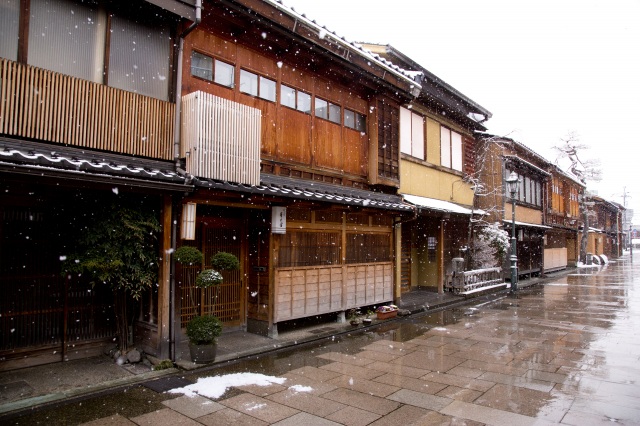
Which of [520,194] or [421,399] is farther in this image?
[520,194]

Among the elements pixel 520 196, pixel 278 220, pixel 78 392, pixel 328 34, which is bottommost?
pixel 78 392

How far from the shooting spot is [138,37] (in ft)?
27.5

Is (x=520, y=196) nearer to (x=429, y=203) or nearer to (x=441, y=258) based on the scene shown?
(x=441, y=258)

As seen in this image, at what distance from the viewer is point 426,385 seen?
24.2 ft

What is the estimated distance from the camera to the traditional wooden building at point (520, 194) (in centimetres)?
2395

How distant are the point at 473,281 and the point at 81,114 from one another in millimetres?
17540

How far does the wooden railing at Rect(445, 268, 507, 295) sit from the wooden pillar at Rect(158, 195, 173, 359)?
14.0 m

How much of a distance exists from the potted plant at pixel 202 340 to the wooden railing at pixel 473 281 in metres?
13.3

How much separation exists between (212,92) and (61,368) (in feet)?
21.0

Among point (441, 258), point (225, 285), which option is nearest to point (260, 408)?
point (225, 285)

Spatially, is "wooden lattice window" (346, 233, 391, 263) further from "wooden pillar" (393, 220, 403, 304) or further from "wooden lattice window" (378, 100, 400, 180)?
"wooden lattice window" (378, 100, 400, 180)

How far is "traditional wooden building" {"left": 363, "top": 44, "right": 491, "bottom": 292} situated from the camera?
1716cm

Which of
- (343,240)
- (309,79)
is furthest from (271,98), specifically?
(343,240)

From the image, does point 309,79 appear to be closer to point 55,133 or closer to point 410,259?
point 55,133
